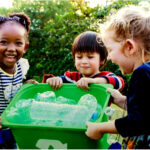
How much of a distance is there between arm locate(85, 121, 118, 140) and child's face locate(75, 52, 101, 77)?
0.98 meters

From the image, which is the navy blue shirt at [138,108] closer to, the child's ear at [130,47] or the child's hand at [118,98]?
the child's ear at [130,47]

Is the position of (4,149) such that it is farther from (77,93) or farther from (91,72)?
(91,72)

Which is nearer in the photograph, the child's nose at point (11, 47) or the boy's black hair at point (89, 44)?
the child's nose at point (11, 47)

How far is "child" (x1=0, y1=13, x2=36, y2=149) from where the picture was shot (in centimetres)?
209

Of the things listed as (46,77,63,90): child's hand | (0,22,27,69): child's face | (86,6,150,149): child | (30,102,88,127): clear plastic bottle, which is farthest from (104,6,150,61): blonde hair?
(0,22,27,69): child's face

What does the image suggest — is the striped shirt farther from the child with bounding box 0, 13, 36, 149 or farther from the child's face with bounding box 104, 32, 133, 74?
the child's face with bounding box 104, 32, 133, 74

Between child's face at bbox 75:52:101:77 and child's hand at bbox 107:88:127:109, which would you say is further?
child's face at bbox 75:52:101:77

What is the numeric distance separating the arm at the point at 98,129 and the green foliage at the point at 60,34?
3.79m

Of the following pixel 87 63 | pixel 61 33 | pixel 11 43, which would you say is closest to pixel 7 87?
pixel 11 43

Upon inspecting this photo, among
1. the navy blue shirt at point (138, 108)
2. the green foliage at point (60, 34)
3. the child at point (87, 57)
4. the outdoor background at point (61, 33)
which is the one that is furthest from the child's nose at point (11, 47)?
the green foliage at point (60, 34)

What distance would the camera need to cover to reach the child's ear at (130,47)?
1539 mm

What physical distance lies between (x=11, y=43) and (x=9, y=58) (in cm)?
13

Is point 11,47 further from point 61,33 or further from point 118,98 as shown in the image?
point 61,33

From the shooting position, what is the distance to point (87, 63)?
2373mm
